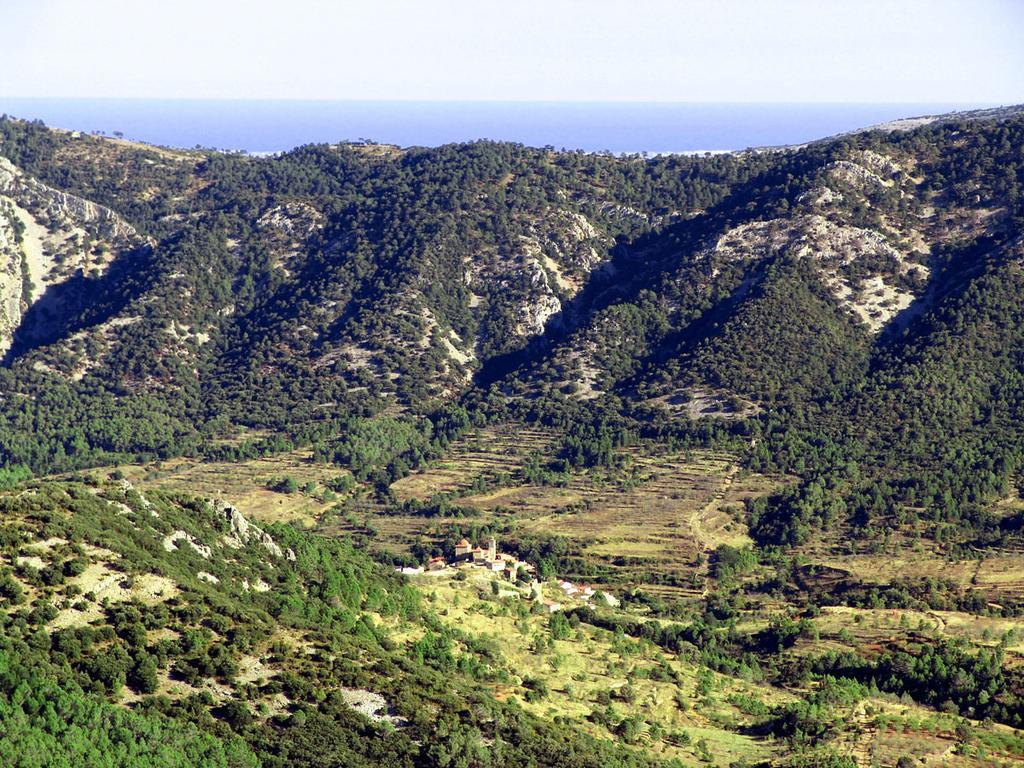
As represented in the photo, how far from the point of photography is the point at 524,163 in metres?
157

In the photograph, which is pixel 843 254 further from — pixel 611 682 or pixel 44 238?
pixel 44 238

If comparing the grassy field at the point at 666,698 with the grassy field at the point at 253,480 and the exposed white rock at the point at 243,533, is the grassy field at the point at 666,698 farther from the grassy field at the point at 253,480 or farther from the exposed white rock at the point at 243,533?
the grassy field at the point at 253,480

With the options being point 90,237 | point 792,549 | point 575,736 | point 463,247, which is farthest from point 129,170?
point 575,736

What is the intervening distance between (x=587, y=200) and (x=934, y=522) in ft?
215

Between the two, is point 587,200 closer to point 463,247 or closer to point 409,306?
point 463,247

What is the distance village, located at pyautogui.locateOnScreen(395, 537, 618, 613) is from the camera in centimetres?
8469

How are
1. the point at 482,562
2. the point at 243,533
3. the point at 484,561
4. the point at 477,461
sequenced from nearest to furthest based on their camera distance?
the point at 243,533 < the point at 482,562 < the point at 484,561 < the point at 477,461

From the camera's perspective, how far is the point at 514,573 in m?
89.1

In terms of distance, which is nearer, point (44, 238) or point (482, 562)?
point (482, 562)

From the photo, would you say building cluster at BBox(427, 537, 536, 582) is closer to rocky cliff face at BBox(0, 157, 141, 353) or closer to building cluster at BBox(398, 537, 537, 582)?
building cluster at BBox(398, 537, 537, 582)

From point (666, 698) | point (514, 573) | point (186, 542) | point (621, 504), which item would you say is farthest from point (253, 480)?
point (666, 698)

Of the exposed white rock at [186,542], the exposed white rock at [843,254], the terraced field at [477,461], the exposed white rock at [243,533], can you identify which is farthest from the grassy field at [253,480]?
the exposed white rock at [843,254]

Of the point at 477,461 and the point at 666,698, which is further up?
the point at 666,698

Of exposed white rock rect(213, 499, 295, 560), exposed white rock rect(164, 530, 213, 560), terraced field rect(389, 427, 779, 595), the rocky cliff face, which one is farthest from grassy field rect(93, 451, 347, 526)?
the rocky cliff face
